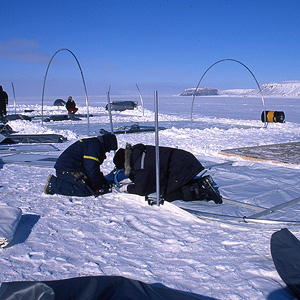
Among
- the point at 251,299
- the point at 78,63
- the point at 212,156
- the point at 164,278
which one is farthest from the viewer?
the point at 78,63

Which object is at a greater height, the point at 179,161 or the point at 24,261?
the point at 179,161

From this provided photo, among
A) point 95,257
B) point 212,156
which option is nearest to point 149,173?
point 95,257

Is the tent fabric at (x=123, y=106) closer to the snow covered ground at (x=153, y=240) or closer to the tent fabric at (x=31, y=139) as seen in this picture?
the tent fabric at (x=31, y=139)

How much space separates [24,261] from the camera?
269 centimetres

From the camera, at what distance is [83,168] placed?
4.33 metres

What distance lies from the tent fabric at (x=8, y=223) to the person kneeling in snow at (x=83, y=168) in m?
0.98

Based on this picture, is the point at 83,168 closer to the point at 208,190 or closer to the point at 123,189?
the point at 123,189

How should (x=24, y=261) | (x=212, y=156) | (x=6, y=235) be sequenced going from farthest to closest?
(x=212, y=156), (x=6, y=235), (x=24, y=261)

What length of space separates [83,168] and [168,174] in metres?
1.03

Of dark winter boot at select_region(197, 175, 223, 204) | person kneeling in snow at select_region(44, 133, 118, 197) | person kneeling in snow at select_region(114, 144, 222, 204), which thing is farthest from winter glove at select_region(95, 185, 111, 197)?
dark winter boot at select_region(197, 175, 223, 204)

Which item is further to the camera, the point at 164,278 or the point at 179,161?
the point at 179,161

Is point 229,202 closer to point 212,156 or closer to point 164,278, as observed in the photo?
point 164,278

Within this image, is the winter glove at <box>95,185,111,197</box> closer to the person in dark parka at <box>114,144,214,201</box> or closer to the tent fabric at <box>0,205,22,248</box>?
the person in dark parka at <box>114,144,214,201</box>

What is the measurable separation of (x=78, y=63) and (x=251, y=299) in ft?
33.7
